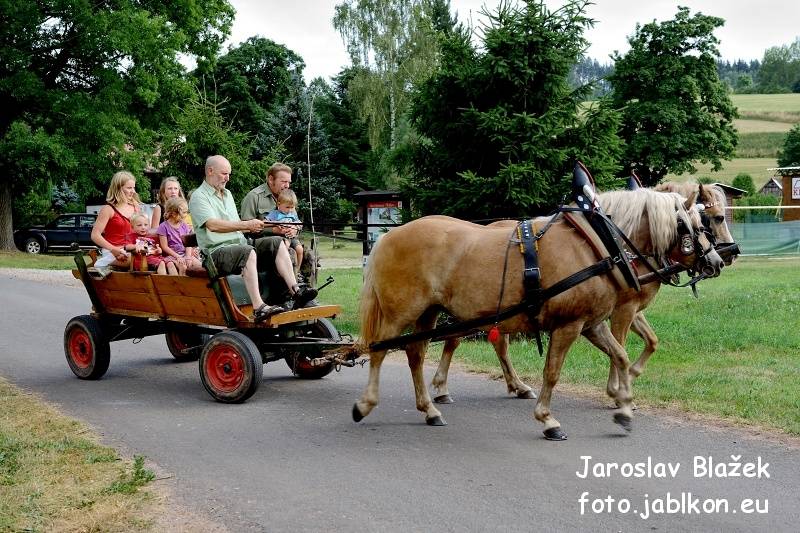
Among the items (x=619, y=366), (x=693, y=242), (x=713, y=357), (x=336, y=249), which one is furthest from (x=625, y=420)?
(x=336, y=249)

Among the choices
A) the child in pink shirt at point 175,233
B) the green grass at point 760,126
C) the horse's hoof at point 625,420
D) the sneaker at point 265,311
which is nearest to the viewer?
the horse's hoof at point 625,420

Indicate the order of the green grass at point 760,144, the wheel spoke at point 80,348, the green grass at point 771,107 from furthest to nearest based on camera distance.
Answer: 1. the green grass at point 771,107
2. the green grass at point 760,144
3. the wheel spoke at point 80,348

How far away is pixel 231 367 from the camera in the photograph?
298 inches

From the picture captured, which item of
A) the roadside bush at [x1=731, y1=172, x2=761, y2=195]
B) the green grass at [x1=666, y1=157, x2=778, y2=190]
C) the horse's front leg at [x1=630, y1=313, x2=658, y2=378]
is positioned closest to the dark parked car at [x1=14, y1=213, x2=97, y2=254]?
the horse's front leg at [x1=630, y1=313, x2=658, y2=378]

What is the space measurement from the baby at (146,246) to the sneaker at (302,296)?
151 cm

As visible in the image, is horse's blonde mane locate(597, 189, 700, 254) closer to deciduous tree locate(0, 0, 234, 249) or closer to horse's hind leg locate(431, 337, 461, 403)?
horse's hind leg locate(431, 337, 461, 403)

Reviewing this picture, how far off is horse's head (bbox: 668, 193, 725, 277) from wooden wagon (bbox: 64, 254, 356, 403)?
2.90m

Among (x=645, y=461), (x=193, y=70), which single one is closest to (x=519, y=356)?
(x=645, y=461)

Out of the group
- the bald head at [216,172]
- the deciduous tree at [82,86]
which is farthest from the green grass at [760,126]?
the bald head at [216,172]

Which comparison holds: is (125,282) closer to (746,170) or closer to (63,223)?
(63,223)

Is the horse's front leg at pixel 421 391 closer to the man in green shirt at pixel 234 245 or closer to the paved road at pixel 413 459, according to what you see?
the paved road at pixel 413 459

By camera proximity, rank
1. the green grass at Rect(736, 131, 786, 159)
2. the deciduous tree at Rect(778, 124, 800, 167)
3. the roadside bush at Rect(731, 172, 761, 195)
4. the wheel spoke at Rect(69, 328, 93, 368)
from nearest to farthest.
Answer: the wheel spoke at Rect(69, 328, 93, 368)
the roadside bush at Rect(731, 172, 761, 195)
the deciduous tree at Rect(778, 124, 800, 167)
the green grass at Rect(736, 131, 786, 159)

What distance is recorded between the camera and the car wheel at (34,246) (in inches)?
1371

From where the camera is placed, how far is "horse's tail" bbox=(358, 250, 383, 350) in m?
6.90
